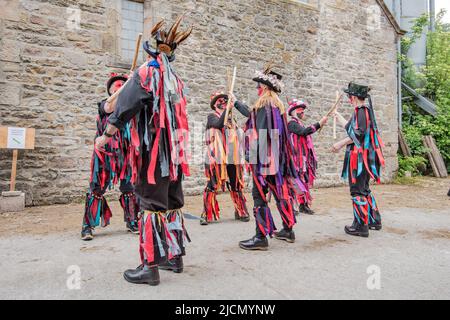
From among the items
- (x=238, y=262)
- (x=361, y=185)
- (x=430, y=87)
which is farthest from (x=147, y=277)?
(x=430, y=87)

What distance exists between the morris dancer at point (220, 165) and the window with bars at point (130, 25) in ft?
10.2

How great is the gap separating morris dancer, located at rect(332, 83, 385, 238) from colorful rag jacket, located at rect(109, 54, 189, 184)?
7.96 ft

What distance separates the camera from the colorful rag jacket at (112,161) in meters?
4.09

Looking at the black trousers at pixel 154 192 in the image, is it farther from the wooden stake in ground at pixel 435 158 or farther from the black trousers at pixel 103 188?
the wooden stake in ground at pixel 435 158

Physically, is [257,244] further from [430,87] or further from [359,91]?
[430,87]

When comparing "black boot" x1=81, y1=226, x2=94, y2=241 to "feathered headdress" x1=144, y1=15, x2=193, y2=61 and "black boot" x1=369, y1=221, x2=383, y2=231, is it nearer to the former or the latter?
"feathered headdress" x1=144, y1=15, x2=193, y2=61

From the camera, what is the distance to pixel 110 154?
13.5 ft

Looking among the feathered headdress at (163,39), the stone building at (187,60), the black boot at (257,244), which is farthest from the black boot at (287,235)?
the stone building at (187,60)

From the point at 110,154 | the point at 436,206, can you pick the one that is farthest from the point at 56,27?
the point at 436,206

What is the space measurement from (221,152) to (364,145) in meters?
1.91

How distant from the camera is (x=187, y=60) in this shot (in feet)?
25.3

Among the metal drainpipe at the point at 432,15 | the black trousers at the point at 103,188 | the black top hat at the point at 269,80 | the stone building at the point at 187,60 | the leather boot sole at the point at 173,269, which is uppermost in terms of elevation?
the metal drainpipe at the point at 432,15

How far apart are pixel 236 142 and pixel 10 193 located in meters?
3.72
